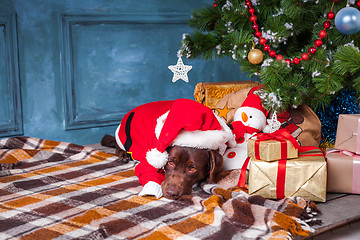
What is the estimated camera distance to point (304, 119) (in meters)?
2.60

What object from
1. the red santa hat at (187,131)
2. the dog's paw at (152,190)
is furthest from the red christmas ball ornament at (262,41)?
the dog's paw at (152,190)

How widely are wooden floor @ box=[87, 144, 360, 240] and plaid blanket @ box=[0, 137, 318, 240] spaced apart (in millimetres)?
64

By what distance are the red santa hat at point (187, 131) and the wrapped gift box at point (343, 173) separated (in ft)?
1.83

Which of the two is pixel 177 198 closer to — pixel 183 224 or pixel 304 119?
pixel 183 224

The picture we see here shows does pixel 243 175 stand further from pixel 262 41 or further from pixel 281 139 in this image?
pixel 262 41

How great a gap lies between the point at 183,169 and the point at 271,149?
1.48 feet

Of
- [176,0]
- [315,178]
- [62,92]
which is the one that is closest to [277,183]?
[315,178]

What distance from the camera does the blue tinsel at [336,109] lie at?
279cm

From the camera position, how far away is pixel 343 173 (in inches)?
82.0

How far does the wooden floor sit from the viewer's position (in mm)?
1833

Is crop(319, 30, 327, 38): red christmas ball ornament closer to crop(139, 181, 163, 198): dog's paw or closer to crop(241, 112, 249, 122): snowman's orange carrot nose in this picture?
crop(241, 112, 249, 122): snowman's orange carrot nose

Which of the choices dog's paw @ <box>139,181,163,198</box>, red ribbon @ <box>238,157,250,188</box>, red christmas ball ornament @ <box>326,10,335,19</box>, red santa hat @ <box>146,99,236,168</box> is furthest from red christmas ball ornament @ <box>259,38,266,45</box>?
dog's paw @ <box>139,181,163,198</box>

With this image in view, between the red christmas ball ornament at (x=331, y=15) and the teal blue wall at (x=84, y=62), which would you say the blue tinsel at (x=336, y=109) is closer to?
the red christmas ball ornament at (x=331, y=15)

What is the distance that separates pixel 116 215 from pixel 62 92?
1962 millimetres
